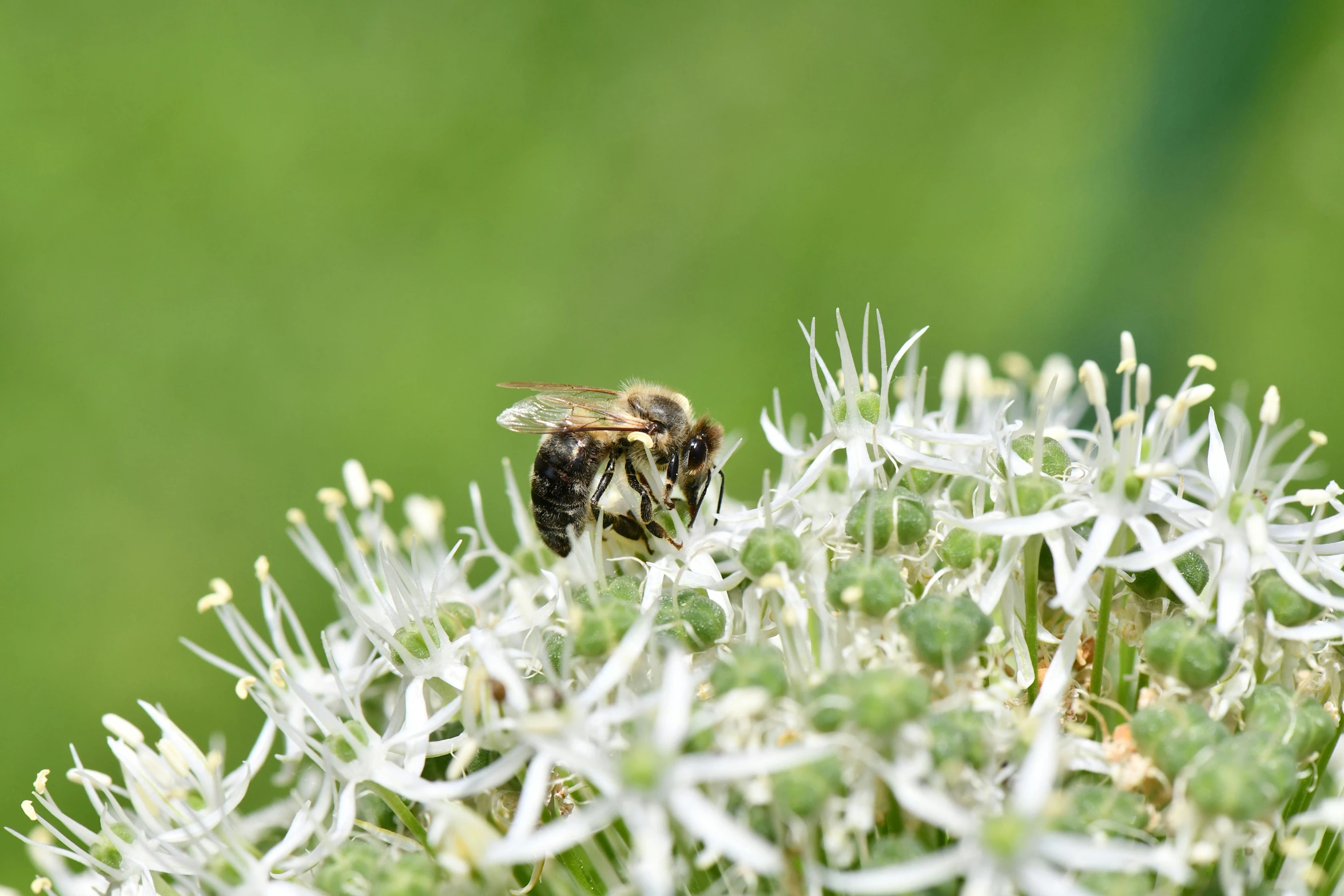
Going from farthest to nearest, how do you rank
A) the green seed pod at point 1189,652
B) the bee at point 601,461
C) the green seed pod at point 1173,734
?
the bee at point 601,461
the green seed pod at point 1189,652
the green seed pod at point 1173,734

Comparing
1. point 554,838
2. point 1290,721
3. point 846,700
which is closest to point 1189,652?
point 1290,721

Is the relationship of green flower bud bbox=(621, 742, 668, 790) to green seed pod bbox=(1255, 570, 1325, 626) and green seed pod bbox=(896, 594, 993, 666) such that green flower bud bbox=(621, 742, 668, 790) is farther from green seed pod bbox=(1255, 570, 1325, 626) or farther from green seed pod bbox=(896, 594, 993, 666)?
green seed pod bbox=(1255, 570, 1325, 626)

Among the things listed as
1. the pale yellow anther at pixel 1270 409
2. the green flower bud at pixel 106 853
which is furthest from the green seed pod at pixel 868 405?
the green flower bud at pixel 106 853

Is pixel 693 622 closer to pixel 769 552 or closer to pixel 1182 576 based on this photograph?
pixel 769 552

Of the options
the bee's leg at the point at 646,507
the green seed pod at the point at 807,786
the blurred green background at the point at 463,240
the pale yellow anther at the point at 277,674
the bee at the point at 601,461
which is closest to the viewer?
the green seed pod at the point at 807,786

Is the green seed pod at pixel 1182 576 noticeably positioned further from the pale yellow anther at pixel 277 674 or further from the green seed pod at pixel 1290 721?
the pale yellow anther at pixel 277 674

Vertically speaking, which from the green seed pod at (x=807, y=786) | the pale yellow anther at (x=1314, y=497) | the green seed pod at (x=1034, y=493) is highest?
the green seed pod at (x=1034, y=493)

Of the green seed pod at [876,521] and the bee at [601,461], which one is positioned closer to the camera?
the green seed pod at [876,521]
